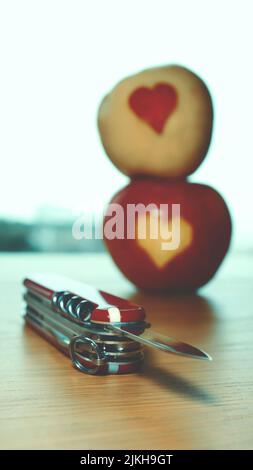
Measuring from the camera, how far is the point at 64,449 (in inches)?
9.5

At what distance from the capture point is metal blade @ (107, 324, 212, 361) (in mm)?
271

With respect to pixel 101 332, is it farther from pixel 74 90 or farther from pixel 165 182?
pixel 74 90

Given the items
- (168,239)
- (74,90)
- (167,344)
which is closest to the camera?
(167,344)

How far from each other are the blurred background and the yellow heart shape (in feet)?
2.56

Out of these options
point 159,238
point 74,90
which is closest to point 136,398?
point 159,238

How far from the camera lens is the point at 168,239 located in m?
0.72

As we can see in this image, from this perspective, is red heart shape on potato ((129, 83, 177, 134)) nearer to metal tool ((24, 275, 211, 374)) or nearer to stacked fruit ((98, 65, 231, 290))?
stacked fruit ((98, 65, 231, 290))


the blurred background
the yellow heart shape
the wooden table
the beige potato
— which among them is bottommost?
the wooden table

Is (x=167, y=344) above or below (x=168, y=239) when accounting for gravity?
below

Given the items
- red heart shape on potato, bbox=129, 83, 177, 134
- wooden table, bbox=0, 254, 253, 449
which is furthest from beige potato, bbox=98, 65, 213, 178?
wooden table, bbox=0, 254, 253, 449

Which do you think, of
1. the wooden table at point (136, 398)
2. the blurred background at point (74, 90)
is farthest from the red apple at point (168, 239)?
the blurred background at point (74, 90)

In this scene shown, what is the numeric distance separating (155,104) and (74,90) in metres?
0.84
